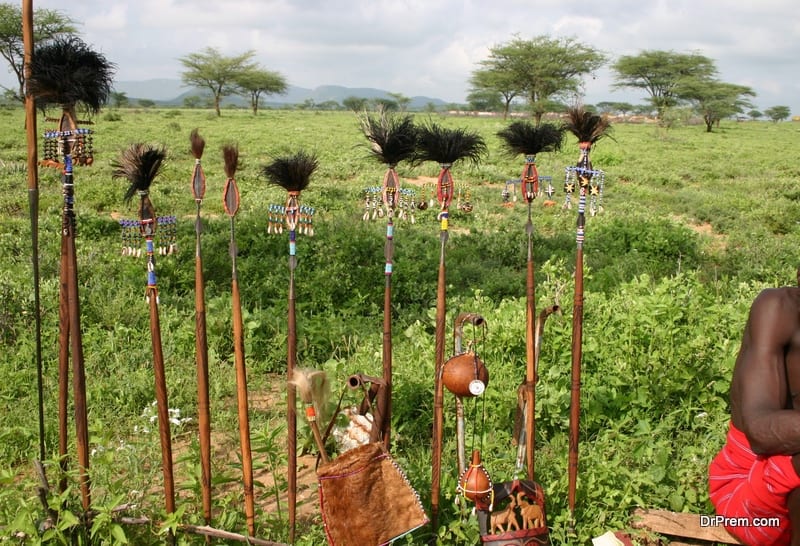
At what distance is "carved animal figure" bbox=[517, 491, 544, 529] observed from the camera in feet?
8.41

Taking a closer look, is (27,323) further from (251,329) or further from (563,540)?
(563,540)

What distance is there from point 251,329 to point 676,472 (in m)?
2.82

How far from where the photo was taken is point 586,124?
2688 mm

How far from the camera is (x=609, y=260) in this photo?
7465 mm

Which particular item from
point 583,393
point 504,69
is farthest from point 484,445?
point 504,69

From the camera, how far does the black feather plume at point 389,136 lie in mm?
2570

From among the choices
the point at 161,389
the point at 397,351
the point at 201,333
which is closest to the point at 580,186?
the point at 201,333

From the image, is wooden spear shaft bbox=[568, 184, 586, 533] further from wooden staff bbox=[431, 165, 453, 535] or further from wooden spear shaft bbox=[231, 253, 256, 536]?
wooden spear shaft bbox=[231, 253, 256, 536]

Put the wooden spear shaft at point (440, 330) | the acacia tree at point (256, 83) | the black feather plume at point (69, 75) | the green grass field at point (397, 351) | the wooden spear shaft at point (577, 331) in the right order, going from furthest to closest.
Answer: the acacia tree at point (256, 83)
the green grass field at point (397, 351)
the wooden spear shaft at point (577, 331)
the wooden spear shaft at point (440, 330)
the black feather plume at point (69, 75)

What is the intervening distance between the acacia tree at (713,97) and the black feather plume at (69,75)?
3413 centimetres

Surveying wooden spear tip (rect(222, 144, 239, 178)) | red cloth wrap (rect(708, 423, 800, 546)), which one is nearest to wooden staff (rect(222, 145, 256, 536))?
wooden spear tip (rect(222, 144, 239, 178))

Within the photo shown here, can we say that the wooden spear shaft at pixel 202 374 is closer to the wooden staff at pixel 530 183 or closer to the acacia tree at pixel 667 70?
the wooden staff at pixel 530 183

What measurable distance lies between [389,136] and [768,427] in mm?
1662

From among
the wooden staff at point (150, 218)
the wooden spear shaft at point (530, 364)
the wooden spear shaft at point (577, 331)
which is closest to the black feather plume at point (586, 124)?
the wooden spear shaft at point (577, 331)
